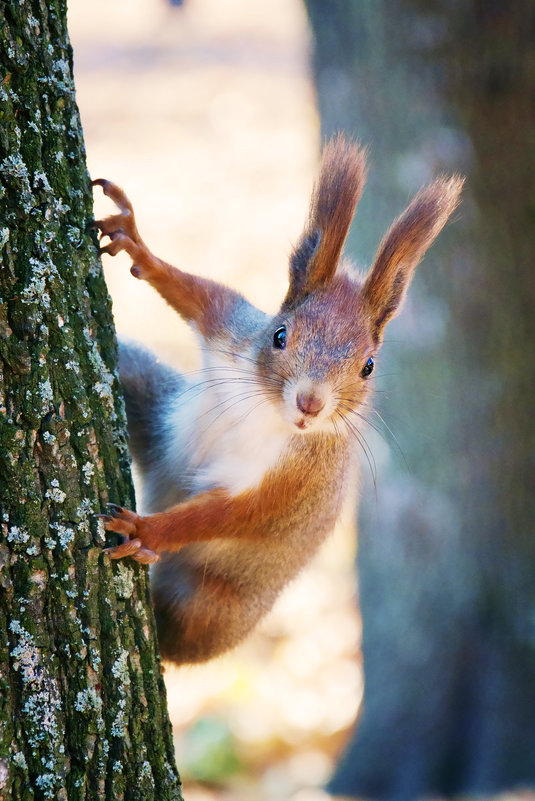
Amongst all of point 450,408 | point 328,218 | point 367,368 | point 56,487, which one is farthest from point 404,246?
point 450,408

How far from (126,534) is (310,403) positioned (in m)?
0.58

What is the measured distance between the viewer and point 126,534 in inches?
74.7

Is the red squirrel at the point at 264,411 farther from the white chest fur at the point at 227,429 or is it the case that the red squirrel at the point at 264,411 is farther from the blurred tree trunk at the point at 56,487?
the blurred tree trunk at the point at 56,487

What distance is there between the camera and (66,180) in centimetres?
178

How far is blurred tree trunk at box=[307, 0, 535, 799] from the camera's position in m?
3.88

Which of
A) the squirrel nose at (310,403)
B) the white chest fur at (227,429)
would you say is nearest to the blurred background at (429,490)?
the white chest fur at (227,429)

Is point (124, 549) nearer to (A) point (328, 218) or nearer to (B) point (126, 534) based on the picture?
(B) point (126, 534)

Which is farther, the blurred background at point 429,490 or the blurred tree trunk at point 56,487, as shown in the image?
the blurred background at point 429,490

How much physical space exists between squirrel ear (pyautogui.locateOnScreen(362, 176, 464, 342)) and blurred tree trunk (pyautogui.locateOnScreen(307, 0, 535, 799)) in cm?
136

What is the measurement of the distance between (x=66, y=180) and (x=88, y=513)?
2.20ft

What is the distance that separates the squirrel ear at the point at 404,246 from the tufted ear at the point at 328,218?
121mm

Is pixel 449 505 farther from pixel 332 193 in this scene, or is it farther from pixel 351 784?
pixel 332 193

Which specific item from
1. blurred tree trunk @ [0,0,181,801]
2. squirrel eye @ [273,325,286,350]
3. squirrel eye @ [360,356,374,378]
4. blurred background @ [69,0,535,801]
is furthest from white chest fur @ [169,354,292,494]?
blurred background @ [69,0,535,801]

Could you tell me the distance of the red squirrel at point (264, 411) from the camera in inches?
92.0
